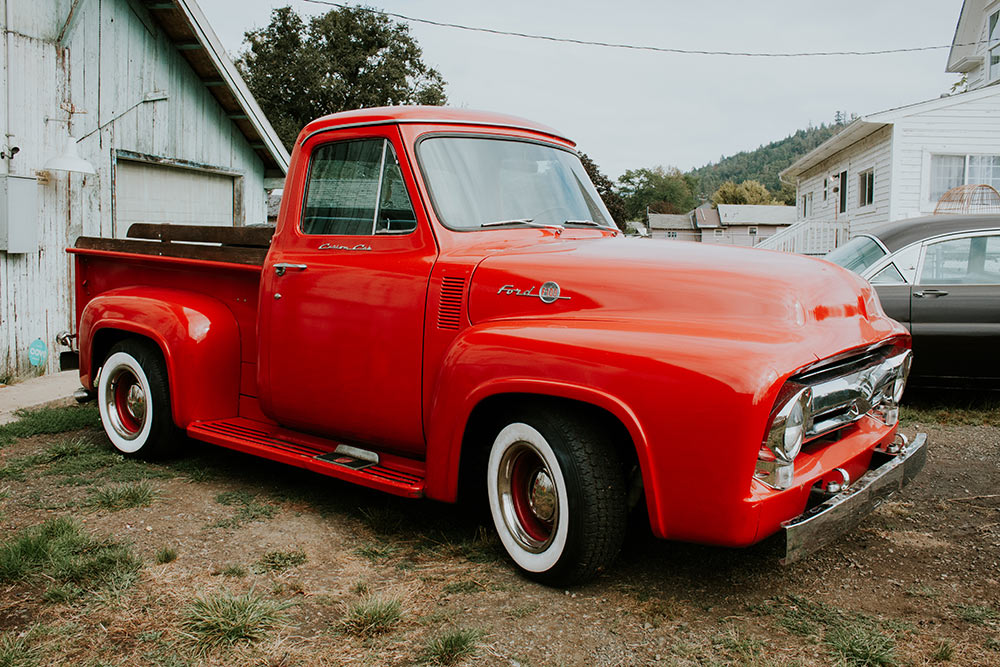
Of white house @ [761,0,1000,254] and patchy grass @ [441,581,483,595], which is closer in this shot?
patchy grass @ [441,581,483,595]

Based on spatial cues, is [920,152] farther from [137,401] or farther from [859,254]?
[137,401]

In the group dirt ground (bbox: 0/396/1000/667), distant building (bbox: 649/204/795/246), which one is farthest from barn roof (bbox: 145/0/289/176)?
distant building (bbox: 649/204/795/246)

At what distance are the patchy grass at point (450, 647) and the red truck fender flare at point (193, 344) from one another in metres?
2.64

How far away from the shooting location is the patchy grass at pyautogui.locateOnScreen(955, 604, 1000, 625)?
3.07 m

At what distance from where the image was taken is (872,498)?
3277 mm

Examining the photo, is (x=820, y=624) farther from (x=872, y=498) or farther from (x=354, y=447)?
(x=354, y=447)

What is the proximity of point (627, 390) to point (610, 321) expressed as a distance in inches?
14.2

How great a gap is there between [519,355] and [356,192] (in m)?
1.53

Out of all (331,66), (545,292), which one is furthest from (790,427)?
(331,66)

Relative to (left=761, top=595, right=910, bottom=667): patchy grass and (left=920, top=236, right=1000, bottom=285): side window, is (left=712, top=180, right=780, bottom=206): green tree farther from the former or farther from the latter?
(left=761, top=595, right=910, bottom=667): patchy grass

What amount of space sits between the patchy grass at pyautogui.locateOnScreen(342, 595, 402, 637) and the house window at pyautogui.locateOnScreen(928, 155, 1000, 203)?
17615 millimetres

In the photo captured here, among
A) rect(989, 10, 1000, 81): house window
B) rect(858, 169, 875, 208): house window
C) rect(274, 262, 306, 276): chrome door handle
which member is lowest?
rect(274, 262, 306, 276): chrome door handle

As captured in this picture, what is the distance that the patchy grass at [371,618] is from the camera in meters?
3.03

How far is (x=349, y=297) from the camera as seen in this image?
4.16 m
